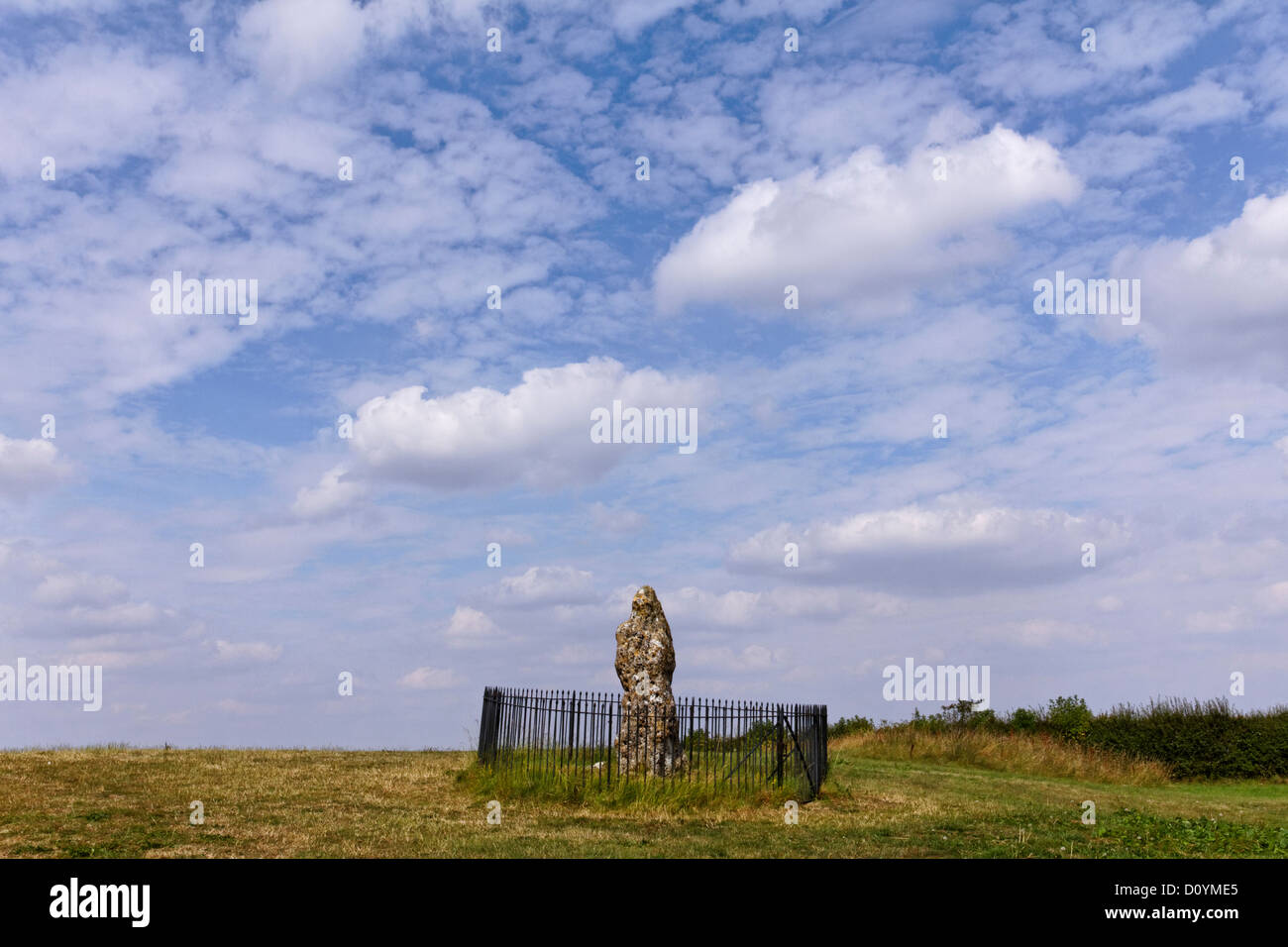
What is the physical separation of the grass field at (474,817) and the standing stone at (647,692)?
4.13 ft

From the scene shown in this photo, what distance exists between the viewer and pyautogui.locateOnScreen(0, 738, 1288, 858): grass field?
1302 centimetres

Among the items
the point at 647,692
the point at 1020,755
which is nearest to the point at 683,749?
the point at 647,692

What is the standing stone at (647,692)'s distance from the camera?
1770 centimetres

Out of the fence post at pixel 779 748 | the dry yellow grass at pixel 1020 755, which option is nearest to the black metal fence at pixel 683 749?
the fence post at pixel 779 748

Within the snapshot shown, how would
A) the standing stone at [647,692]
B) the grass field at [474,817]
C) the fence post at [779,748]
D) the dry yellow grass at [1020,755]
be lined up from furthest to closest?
the dry yellow grass at [1020,755], the fence post at [779,748], the standing stone at [647,692], the grass field at [474,817]

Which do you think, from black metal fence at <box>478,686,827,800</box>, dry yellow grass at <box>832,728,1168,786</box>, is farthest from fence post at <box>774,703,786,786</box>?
dry yellow grass at <box>832,728,1168,786</box>

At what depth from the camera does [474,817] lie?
1573 cm

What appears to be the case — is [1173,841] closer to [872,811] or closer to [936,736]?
[872,811]

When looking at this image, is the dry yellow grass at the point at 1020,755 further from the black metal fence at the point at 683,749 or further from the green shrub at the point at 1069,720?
the black metal fence at the point at 683,749

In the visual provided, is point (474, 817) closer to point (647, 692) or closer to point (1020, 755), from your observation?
point (647, 692)
